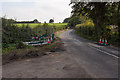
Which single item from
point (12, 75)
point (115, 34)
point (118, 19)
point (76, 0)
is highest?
point (76, 0)

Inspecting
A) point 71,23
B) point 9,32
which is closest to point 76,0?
point 9,32

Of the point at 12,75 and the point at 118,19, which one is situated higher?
the point at 118,19

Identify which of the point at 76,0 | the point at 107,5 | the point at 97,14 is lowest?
the point at 97,14

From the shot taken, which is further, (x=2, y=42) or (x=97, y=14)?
(x=97, y=14)

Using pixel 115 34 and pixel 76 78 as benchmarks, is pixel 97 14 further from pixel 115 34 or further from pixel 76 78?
pixel 76 78

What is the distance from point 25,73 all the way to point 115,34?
46.9ft

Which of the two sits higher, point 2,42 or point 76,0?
point 76,0

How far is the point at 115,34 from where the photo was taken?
15938 mm

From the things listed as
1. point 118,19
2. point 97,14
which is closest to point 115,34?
point 118,19

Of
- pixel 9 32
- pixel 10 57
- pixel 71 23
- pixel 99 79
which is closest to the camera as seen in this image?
pixel 99 79

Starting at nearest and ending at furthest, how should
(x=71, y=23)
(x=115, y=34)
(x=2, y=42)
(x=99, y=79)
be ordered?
(x=99, y=79)
(x=2, y=42)
(x=115, y=34)
(x=71, y=23)

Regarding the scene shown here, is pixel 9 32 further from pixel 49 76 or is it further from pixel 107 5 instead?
pixel 107 5

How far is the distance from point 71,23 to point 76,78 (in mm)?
76172

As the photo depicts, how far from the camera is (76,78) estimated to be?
4.49 m
